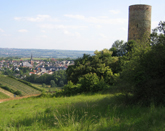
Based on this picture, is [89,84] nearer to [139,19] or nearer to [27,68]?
[139,19]

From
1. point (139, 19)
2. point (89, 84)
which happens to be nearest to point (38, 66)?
point (139, 19)

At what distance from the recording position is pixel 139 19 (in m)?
23.6

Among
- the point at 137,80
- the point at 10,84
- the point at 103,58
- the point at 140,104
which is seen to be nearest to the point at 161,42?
the point at 137,80

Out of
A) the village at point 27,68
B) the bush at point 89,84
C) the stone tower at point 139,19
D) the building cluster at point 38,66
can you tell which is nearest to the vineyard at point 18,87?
the stone tower at point 139,19

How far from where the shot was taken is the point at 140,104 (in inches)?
295

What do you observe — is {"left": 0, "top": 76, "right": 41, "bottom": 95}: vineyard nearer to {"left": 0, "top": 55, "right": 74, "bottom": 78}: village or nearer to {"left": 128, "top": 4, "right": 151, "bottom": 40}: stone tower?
{"left": 128, "top": 4, "right": 151, "bottom": 40}: stone tower

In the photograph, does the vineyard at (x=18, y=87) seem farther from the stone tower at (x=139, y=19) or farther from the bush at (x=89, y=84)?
the bush at (x=89, y=84)

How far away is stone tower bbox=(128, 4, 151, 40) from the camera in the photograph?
23.5m

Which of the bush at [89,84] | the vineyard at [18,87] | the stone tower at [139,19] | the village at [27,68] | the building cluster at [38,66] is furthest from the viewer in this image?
the building cluster at [38,66]

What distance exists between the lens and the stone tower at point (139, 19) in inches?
926

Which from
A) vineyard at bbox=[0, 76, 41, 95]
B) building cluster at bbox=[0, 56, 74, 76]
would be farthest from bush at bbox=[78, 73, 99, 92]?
building cluster at bbox=[0, 56, 74, 76]

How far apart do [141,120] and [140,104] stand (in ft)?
7.98

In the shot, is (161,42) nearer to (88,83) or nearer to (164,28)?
(164,28)

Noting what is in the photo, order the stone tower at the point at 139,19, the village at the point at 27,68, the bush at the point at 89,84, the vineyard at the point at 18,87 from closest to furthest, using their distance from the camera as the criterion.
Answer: the bush at the point at 89,84
the stone tower at the point at 139,19
the vineyard at the point at 18,87
the village at the point at 27,68
